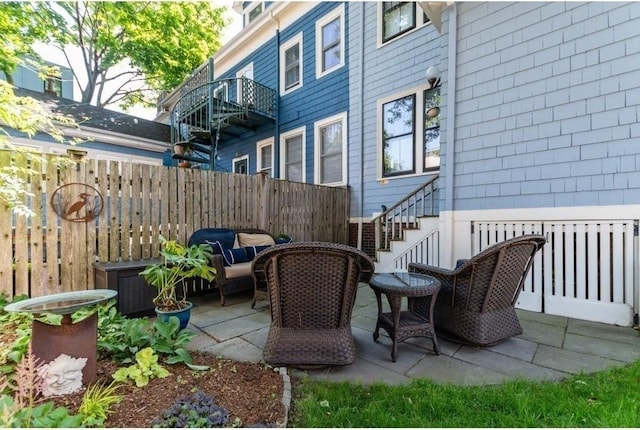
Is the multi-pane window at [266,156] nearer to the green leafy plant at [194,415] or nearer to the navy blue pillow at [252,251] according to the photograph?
the navy blue pillow at [252,251]

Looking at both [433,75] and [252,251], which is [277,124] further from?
[252,251]

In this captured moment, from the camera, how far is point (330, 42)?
7.63 metres

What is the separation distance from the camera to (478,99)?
4.15 meters

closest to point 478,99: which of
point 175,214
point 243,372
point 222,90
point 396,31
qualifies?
point 396,31

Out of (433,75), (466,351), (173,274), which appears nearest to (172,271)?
(173,274)

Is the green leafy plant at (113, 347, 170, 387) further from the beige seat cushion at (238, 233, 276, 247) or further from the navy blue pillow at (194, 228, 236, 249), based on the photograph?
the beige seat cushion at (238, 233, 276, 247)

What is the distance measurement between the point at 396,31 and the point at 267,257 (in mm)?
6307

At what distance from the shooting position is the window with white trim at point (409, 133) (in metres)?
5.73

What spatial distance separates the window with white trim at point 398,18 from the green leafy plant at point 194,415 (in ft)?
22.7

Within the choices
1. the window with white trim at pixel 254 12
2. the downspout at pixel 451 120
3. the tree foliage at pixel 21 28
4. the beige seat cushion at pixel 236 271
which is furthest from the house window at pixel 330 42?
the tree foliage at pixel 21 28

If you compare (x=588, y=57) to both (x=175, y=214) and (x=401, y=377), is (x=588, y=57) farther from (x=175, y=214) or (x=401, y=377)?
(x=175, y=214)

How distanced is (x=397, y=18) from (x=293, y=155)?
4.10 m

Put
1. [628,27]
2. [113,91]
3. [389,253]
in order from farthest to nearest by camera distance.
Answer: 1. [113,91]
2. [389,253]
3. [628,27]

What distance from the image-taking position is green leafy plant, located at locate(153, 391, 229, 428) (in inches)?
60.4
